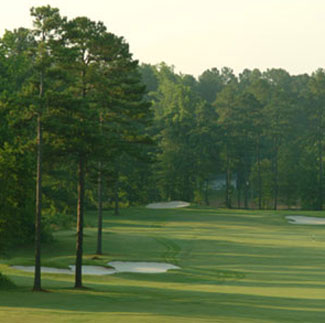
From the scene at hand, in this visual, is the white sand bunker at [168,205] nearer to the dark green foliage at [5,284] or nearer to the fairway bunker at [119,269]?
the fairway bunker at [119,269]

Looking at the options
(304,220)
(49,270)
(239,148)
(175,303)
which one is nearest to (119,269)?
(49,270)

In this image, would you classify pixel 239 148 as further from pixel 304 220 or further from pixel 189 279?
pixel 189 279

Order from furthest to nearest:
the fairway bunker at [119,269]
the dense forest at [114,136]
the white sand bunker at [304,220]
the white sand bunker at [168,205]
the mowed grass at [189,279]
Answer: the white sand bunker at [168,205], the white sand bunker at [304,220], the fairway bunker at [119,269], the dense forest at [114,136], the mowed grass at [189,279]

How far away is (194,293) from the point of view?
27062 mm

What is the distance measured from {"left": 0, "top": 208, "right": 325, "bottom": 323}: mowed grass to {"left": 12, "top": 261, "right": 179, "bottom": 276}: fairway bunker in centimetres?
74

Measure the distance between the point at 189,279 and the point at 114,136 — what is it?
348 inches

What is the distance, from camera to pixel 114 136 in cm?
3544

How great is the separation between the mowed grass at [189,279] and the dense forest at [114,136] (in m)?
2.60

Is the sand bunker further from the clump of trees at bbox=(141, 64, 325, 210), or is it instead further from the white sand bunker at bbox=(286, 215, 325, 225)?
the clump of trees at bbox=(141, 64, 325, 210)

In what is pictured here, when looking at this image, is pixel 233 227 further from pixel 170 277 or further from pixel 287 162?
pixel 287 162

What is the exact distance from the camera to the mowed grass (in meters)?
21.1

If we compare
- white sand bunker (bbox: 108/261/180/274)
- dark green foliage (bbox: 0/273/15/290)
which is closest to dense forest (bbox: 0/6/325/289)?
dark green foliage (bbox: 0/273/15/290)

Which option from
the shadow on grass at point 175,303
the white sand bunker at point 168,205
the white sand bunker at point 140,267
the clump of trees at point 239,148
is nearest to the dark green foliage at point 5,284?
the shadow on grass at point 175,303

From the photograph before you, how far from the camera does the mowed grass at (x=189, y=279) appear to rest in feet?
69.2
